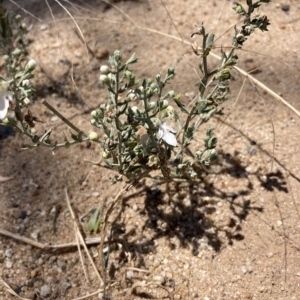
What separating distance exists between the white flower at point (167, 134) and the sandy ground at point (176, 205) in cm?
34

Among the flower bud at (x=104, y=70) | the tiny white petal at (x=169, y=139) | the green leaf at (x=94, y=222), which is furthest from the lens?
the green leaf at (x=94, y=222)

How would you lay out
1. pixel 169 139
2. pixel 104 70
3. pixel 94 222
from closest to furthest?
1. pixel 104 70
2. pixel 169 139
3. pixel 94 222

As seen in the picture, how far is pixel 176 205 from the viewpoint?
1996 millimetres

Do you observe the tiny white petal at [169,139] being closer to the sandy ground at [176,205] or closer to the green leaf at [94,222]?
the sandy ground at [176,205]

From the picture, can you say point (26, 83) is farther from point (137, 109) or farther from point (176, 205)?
point (176, 205)

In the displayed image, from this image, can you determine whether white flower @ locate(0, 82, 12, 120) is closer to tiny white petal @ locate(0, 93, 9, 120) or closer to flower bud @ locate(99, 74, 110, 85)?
tiny white petal @ locate(0, 93, 9, 120)

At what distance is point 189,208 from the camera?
6.51 feet

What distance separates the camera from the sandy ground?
1.83m

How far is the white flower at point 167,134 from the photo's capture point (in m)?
1.47

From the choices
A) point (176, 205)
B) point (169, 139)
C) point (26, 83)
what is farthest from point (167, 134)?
point (176, 205)

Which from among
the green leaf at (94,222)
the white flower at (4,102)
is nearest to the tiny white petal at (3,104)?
the white flower at (4,102)

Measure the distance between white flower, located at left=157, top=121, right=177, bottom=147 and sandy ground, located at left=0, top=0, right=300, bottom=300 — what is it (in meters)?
0.34

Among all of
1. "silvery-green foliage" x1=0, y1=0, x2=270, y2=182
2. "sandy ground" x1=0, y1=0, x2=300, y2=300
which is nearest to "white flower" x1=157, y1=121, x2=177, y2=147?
"silvery-green foliage" x1=0, y1=0, x2=270, y2=182

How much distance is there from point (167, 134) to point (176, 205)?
0.59 m
